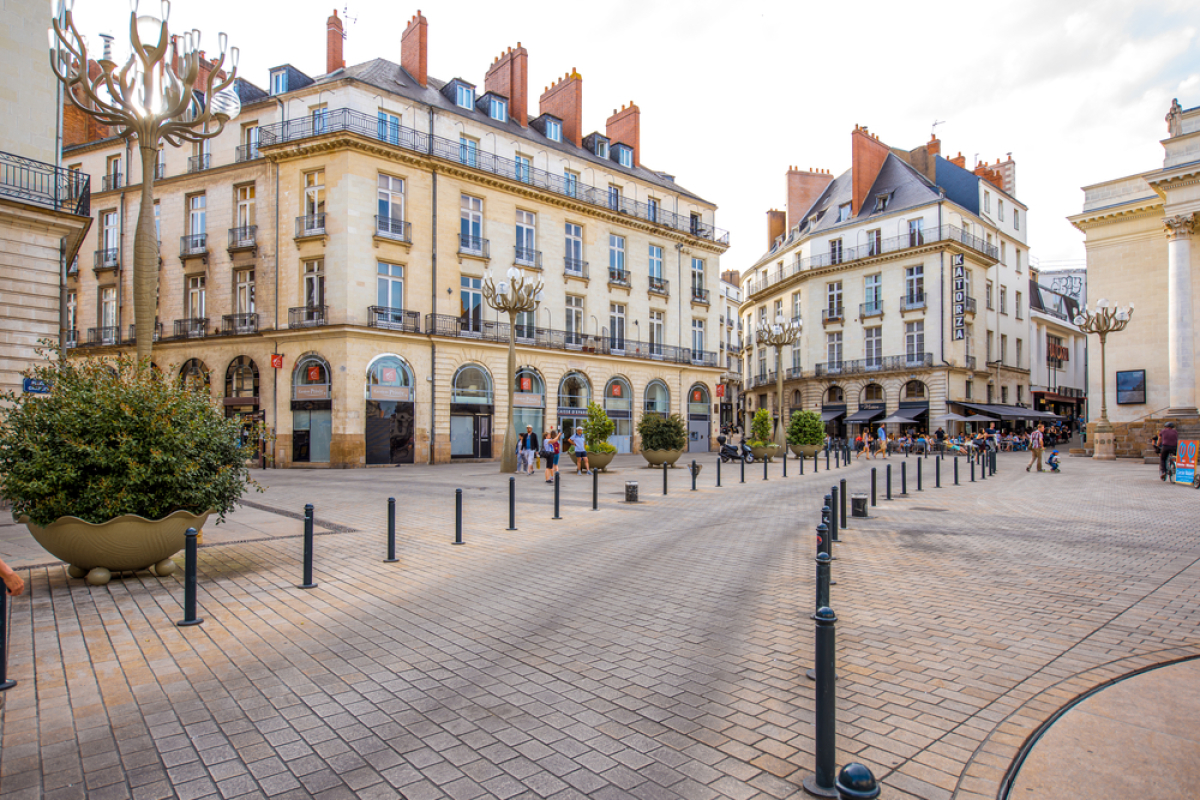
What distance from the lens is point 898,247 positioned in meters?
44.3

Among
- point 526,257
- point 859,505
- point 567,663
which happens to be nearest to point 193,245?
point 526,257

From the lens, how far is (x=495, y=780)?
9.97 ft

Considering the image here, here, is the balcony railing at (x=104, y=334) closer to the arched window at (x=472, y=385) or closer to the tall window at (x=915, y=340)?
the arched window at (x=472, y=385)

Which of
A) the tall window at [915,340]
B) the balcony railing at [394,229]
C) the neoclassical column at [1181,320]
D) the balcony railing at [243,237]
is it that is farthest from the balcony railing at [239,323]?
the neoclassical column at [1181,320]

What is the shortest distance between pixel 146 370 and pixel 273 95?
90.5 ft

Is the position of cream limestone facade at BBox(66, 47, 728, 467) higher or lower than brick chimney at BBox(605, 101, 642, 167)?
lower

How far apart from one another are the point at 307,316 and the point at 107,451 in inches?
901

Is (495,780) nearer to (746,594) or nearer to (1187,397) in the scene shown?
(746,594)

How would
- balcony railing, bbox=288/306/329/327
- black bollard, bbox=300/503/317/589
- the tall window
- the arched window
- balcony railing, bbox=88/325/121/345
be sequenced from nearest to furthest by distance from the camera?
black bollard, bbox=300/503/317/589, balcony railing, bbox=288/306/329/327, the arched window, balcony railing, bbox=88/325/121/345, the tall window

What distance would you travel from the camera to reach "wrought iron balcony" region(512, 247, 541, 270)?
1271 inches

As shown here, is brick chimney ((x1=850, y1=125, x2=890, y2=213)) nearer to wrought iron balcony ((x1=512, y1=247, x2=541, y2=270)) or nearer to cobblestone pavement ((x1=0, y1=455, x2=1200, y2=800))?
wrought iron balcony ((x1=512, y1=247, x2=541, y2=270))

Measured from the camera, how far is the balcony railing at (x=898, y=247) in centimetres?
4212

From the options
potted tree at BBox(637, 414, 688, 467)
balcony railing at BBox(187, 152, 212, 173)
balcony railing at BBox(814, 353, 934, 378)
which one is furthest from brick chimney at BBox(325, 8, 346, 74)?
balcony railing at BBox(814, 353, 934, 378)

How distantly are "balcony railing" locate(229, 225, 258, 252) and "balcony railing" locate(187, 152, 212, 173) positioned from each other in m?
4.09
